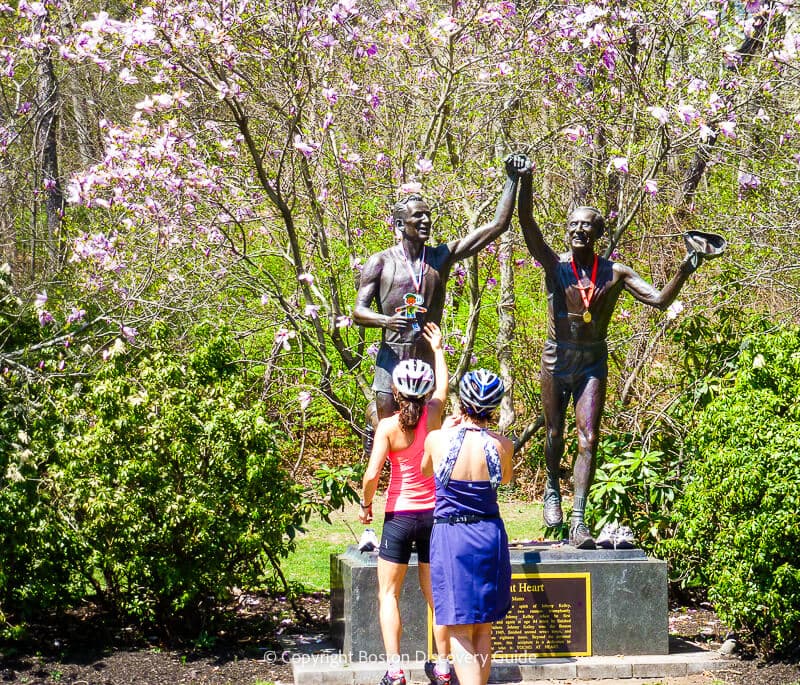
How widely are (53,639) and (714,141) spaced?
7427 millimetres

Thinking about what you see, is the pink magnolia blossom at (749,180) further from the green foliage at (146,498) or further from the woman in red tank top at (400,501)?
the woman in red tank top at (400,501)

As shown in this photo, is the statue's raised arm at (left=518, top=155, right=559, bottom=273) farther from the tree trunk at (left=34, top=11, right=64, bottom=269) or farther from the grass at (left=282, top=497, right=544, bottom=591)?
the tree trunk at (left=34, top=11, right=64, bottom=269)

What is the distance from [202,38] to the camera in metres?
7.66

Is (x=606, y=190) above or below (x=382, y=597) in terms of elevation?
above

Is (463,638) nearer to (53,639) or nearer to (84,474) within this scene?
(84,474)

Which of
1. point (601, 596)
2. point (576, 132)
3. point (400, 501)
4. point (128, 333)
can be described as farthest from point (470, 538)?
point (576, 132)

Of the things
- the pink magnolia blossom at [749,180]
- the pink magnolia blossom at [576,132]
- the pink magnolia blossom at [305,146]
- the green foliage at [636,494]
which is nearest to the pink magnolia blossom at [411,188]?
the pink magnolia blossom at [305,146]

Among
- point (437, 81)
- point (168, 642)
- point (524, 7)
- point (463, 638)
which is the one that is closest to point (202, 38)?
point (437, 81)

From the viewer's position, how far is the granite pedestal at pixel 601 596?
6.42m

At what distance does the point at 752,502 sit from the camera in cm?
650

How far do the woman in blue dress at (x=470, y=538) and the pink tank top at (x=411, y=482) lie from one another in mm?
559

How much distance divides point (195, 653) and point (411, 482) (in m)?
2.23

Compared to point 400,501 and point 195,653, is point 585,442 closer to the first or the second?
point 400,501

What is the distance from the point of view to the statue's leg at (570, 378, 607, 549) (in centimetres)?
678
